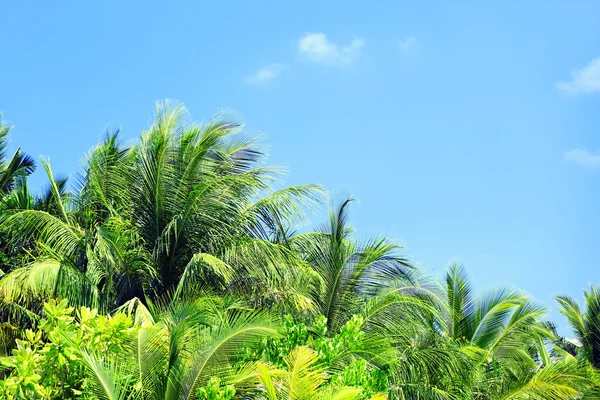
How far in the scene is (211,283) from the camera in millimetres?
12703

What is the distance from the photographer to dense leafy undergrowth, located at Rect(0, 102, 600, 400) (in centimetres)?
922

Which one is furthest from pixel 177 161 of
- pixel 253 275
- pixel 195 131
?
pixel 253 275

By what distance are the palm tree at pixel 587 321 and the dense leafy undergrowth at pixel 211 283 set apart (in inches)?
306

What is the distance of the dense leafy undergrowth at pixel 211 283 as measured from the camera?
9219 mm

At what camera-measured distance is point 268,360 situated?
32.4ft

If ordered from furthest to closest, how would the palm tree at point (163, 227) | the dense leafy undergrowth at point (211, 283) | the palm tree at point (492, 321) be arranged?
the palm tree at point (492, 321)
the palm tree at point (163, 227)
the dense leafy undergrowth at point (211, 283)

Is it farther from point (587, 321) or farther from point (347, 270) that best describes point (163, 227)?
point (587, 321)

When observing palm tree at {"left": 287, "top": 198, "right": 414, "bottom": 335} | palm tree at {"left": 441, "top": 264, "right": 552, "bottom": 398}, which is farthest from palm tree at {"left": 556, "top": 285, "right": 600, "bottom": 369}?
palm tree at {"left": 287, "top": 198, "right": 414, "bottom": 335}

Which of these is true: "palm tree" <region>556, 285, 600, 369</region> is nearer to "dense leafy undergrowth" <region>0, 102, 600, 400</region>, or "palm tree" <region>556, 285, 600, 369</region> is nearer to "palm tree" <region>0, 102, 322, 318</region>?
"dense leafy undergrowth" <region>0, 102, 600, 400</region>

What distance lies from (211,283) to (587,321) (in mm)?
15208

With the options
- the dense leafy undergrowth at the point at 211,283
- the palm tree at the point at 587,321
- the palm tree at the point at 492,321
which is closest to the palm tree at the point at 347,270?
the dense leafy undergrowth at the point at 211,283

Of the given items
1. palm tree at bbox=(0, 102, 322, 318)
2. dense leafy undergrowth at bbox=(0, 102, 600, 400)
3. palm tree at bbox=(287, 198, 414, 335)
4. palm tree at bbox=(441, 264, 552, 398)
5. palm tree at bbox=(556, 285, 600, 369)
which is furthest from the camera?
palm tree at bbox=(556, 285, 600, 369)

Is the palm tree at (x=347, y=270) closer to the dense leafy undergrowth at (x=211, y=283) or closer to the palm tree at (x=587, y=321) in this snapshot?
the dense leafy undergrowth at (x=211, y=283)

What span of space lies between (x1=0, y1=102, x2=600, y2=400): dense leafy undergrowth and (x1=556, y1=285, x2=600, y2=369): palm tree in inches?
306
